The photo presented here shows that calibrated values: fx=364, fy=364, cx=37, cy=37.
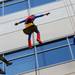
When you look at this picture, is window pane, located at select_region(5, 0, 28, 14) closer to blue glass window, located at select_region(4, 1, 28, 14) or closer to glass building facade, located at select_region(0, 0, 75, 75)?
blue glass window, located at select_region(4, 1, 28, 14)

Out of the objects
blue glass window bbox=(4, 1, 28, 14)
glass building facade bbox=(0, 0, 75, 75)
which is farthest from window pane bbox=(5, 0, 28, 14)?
glass building facade bbox=(0, 0, 75, 75)

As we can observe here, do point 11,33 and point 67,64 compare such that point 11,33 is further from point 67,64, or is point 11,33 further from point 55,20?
point 67,64

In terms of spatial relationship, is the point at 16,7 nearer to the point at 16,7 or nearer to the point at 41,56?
the point at 16,7

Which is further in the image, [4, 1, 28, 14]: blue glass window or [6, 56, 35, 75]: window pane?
[4, 1, 28, 14]: blue glass window

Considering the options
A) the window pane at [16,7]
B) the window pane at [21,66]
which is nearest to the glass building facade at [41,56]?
the window pane at [21,66]

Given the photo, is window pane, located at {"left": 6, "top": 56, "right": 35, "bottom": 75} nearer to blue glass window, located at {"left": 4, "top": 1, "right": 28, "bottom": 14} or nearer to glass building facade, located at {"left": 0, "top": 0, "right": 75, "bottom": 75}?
glass building facade, located at {"left": 0, "top": 0, "right": 75, "bottom": 75}

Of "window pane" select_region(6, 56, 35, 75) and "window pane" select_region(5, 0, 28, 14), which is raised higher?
"window pane" select_region(5, 0, 28, 14)

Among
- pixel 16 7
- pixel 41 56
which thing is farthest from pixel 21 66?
pixel 16 7

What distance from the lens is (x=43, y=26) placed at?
1775cm

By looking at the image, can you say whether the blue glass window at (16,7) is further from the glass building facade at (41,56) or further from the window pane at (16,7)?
the glass building facade at (41,56)

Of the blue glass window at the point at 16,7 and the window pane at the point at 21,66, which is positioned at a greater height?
the blue glass window at the point at 16,7

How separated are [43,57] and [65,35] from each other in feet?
5.08

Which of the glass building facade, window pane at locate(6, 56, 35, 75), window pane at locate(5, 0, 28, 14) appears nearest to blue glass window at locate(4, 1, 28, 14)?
window pane at locate(5, 0, 28, 14)

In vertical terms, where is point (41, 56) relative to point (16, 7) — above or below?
below
